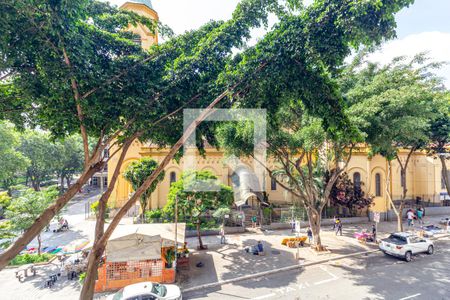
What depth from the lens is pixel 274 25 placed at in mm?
8172

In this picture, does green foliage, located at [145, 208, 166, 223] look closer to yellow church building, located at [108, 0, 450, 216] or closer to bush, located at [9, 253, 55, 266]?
yellow church building, located at [108, 0, 450, 216]

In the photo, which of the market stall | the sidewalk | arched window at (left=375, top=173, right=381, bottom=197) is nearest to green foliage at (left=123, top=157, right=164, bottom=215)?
the sidewalk

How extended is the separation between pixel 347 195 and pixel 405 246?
8.30m

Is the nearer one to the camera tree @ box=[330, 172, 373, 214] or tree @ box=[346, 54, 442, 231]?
tree @ box=[346, 54, 442, 231]

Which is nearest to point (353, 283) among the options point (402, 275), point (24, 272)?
point (402, 275)

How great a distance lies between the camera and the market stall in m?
11.3

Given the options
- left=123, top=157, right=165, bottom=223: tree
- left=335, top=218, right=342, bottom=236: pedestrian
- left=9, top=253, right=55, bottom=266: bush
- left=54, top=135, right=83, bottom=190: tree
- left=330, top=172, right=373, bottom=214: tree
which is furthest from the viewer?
→ left=54, top=135, right=83, bottom=190: tree

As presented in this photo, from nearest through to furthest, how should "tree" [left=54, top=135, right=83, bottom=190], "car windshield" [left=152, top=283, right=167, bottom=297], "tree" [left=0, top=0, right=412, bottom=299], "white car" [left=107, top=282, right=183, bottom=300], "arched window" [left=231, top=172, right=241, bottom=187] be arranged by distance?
"tree" [left=0, top=0, right=412, bottom=299] < "white car" [left=107, top=282, right=183, bottom=300] < "car windshield" [left=152, top=283, right=167, bottom=297] < "arched window" [left=231, top=172, right=241, bottom=187] < "tree" [left=54, top=135, right=83, bottom=190]

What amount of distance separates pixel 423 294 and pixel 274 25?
12469 millimetres

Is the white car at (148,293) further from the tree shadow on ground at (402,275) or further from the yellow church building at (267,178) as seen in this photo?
the yellow church building at (267,178)

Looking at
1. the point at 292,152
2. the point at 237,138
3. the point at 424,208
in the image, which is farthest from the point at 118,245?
the point at 424,208

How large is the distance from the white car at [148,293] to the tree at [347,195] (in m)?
17.6

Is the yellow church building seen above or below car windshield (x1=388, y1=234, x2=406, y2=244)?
above

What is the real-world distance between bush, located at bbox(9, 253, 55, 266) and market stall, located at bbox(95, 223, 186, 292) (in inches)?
260
